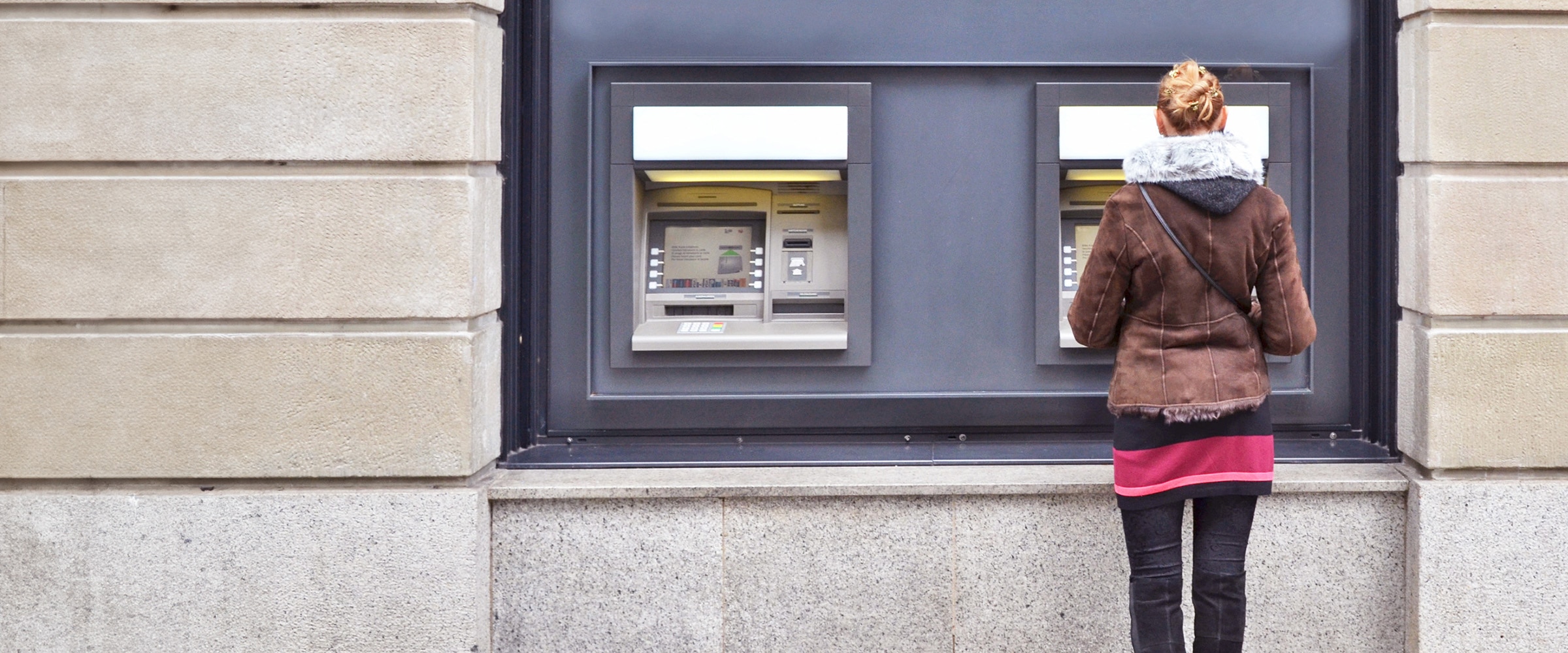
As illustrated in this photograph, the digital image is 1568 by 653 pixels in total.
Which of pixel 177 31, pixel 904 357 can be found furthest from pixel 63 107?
pixel 904 357

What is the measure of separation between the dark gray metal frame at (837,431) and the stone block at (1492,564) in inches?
12.6

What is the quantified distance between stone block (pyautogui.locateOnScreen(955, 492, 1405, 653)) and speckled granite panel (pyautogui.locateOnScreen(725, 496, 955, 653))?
89mm

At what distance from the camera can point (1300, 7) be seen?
4.04 meters

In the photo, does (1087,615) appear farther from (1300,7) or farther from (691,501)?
(1300,7)

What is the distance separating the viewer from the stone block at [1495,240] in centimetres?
362

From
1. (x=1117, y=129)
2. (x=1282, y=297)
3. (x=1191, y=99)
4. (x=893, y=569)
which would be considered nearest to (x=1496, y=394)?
(x=1282, y=297)

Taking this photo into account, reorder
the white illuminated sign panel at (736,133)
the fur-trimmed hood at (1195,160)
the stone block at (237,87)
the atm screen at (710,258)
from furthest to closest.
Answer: the atm screen at (710,258) → the white illuminated sign panel at (736,133) → the stone block at (237,87) → the fur-trimmed hood at (1195,160)

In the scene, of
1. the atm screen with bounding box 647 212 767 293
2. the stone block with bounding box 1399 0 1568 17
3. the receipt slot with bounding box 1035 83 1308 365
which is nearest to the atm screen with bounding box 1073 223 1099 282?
the receipt slot with bounding box 1035 83 1308 365

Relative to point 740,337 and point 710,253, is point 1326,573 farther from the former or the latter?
point 710,253

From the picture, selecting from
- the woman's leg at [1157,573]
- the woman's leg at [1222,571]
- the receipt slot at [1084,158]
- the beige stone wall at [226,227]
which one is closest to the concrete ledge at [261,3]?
the beige stone wall at [226,227]

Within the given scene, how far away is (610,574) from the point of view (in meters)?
3.80

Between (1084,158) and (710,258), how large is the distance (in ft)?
4.17

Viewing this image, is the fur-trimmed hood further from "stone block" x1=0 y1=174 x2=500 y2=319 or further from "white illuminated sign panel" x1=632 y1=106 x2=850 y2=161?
"stone block" x1=0 y1=174 x2=500 y2=319

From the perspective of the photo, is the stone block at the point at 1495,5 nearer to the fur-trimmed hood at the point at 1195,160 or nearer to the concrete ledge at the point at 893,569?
the fur-trimmed hood at the point at 1195,160
